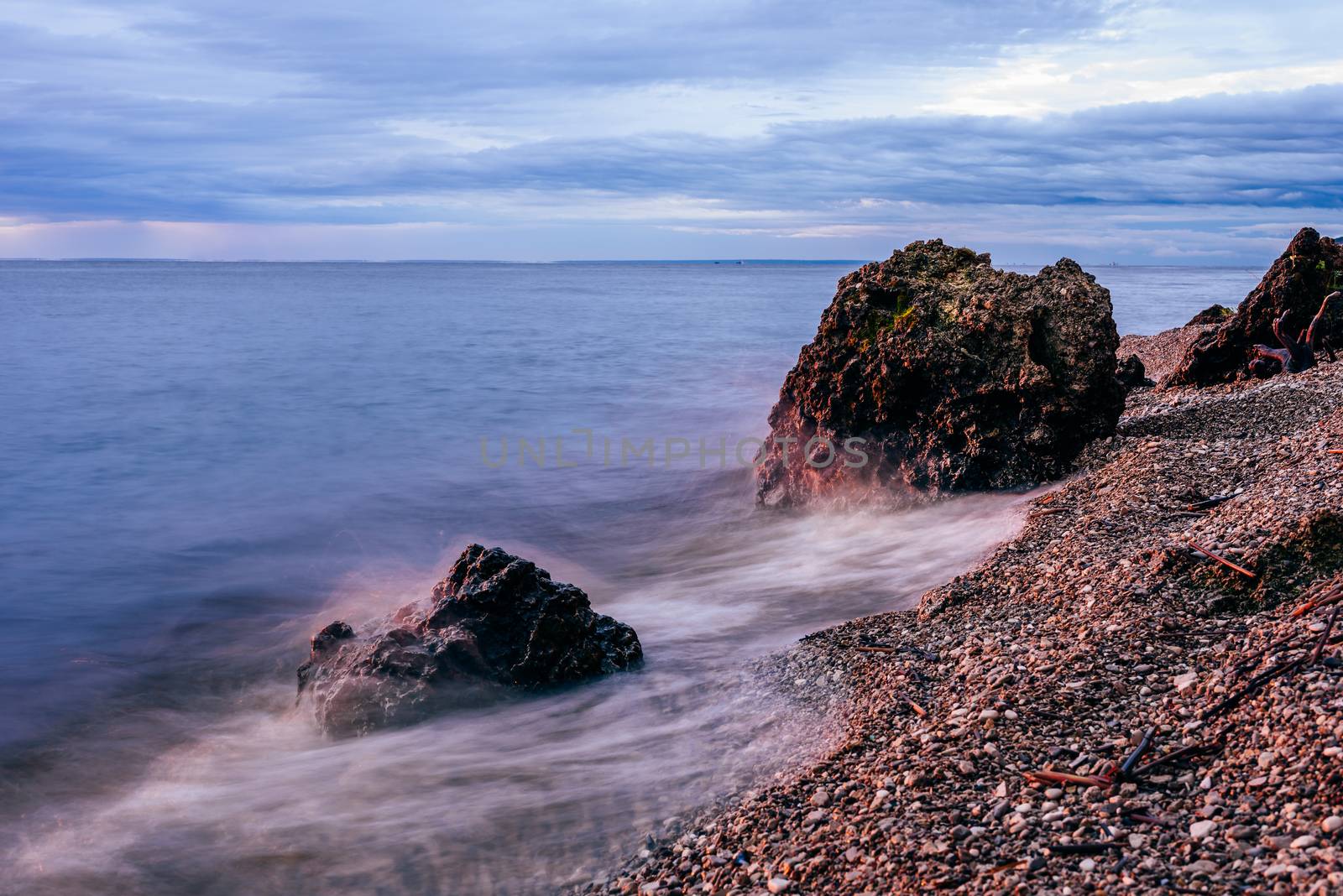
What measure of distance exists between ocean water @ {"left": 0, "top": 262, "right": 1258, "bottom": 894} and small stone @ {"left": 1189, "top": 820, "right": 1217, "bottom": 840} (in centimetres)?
176

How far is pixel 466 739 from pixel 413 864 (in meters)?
1.19

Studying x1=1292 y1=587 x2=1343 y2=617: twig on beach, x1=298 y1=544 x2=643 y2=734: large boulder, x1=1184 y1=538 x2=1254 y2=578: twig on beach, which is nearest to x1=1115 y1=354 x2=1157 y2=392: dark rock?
x1=1184 y1=538 x2=1254 y2=578: twig on beach

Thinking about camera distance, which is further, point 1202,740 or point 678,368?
point 678,368

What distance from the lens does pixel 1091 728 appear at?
394cm

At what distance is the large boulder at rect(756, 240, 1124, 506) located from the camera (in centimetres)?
845

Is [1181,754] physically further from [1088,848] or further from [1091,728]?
[1088,848]

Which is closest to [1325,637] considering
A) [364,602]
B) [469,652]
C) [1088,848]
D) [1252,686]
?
[1252,686]

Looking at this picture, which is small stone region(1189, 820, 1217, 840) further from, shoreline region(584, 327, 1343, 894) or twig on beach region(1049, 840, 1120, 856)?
twig on beach region(1049, 840, 1120, 856)

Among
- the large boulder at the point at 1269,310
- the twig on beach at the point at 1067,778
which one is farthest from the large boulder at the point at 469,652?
the large boulder at the point at 1269,310

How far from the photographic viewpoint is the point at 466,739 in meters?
5.57

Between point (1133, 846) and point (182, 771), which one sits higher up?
point (1133, 846)

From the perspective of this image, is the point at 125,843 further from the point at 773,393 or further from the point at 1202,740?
the point at 773,393

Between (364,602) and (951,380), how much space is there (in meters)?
5.80

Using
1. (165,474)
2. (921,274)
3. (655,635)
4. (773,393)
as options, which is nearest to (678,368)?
(773,393)
